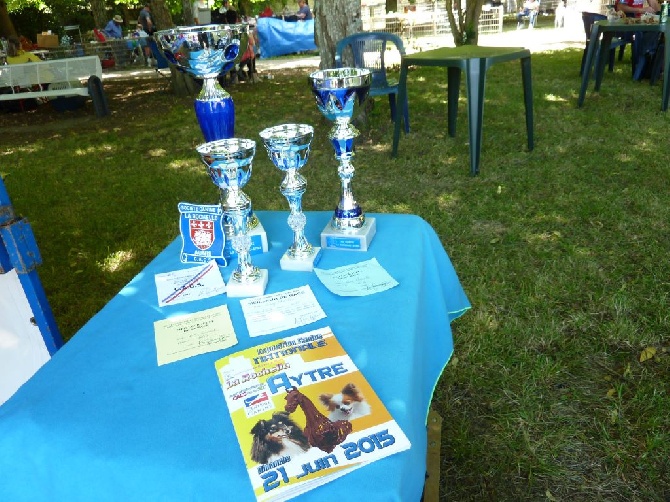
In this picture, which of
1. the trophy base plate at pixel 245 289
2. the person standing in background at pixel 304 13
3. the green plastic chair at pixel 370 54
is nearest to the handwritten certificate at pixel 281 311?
the trophy base plate at pixel 245 289

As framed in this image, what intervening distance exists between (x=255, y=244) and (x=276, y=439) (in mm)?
753

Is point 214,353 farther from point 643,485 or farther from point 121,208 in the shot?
point 121,208

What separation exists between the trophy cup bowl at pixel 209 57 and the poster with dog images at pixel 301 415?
755mm

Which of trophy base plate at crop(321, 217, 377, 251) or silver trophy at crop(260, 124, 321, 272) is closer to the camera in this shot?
silver trophy at crop(260, 124, 321, 272)

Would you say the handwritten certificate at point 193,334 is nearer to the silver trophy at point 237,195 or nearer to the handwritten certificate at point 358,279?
the silver trophy at point 237,195

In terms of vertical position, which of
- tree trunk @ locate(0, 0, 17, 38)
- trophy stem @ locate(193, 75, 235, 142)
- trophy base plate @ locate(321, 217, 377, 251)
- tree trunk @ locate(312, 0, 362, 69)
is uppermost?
tree trunk @ locate(0, 0, 17, 38)

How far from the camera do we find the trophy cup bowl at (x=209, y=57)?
1.45 meters

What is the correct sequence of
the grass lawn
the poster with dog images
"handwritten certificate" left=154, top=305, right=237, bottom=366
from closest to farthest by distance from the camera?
the poster with dog images
"handwritten certificate" left=154, top=305, right=237, bottom=366
the grass lawn

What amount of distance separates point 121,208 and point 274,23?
400 inches

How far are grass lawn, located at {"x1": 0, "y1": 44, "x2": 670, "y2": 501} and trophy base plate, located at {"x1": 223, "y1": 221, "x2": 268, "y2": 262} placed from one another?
99cm

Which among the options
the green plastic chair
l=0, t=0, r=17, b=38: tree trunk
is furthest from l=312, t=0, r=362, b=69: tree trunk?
l=0, t=0, r=17, b=38: tree trunk

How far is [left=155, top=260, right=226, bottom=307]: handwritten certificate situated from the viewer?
1.32 m

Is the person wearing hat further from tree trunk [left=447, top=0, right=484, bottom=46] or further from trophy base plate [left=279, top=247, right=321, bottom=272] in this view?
trophy base plate [left=279, top=247, right=321, bottom=272]

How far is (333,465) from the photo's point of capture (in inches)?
31.2
